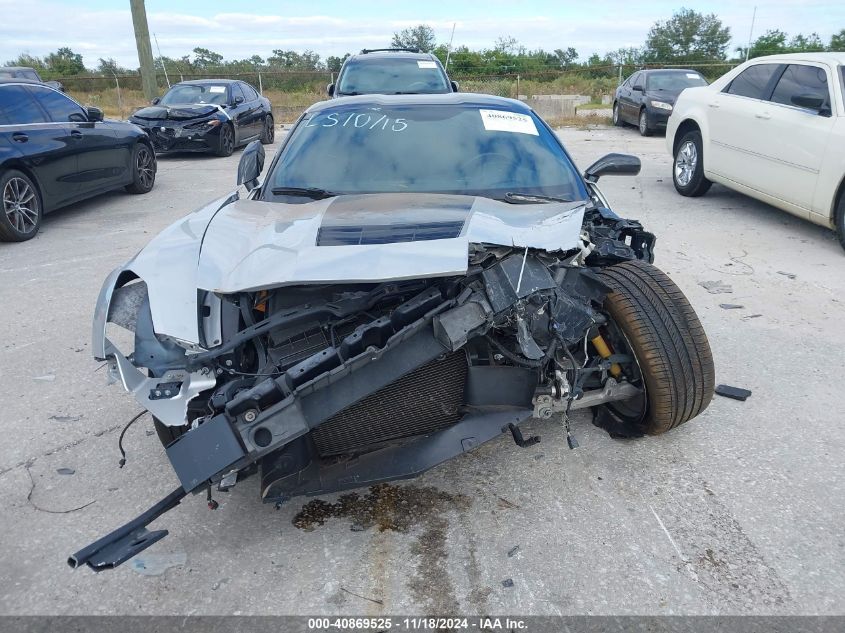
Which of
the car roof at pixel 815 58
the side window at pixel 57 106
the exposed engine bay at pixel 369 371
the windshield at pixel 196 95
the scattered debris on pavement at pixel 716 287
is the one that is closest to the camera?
the exposed engine bay at pixel 369 371

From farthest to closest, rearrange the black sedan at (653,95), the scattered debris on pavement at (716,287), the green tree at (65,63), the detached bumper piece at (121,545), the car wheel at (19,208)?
the green tree at (65,63) < the black sedan at (653,95) < the car wheel at (19,208) < the scattered debris on pavement at (716,287) < the detached bumper piece at (121,545)

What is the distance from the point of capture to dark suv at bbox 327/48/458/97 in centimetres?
1004

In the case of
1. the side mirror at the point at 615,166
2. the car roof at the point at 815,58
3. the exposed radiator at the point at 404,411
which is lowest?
the exposed radiator at the point at 404,411

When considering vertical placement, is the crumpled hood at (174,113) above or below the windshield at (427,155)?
below

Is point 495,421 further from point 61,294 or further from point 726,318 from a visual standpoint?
point 61,294

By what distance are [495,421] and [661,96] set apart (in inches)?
550

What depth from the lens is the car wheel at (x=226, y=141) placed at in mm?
12453

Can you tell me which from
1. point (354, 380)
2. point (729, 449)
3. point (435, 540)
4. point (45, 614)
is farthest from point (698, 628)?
point (45, 614)

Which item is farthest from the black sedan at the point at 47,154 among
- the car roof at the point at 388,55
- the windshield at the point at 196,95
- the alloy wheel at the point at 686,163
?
the alloy wheel at the point at 686,163

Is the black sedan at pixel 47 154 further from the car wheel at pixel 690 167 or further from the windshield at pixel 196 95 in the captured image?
the car wheel at pixel 690 167

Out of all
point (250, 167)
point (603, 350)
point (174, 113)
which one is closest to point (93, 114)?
point (174, 113)

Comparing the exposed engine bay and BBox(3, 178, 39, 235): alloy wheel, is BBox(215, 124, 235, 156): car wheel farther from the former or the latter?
the exposed engine bay

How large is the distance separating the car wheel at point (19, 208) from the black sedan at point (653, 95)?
12.2 metres

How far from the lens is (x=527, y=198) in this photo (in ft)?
11.6
